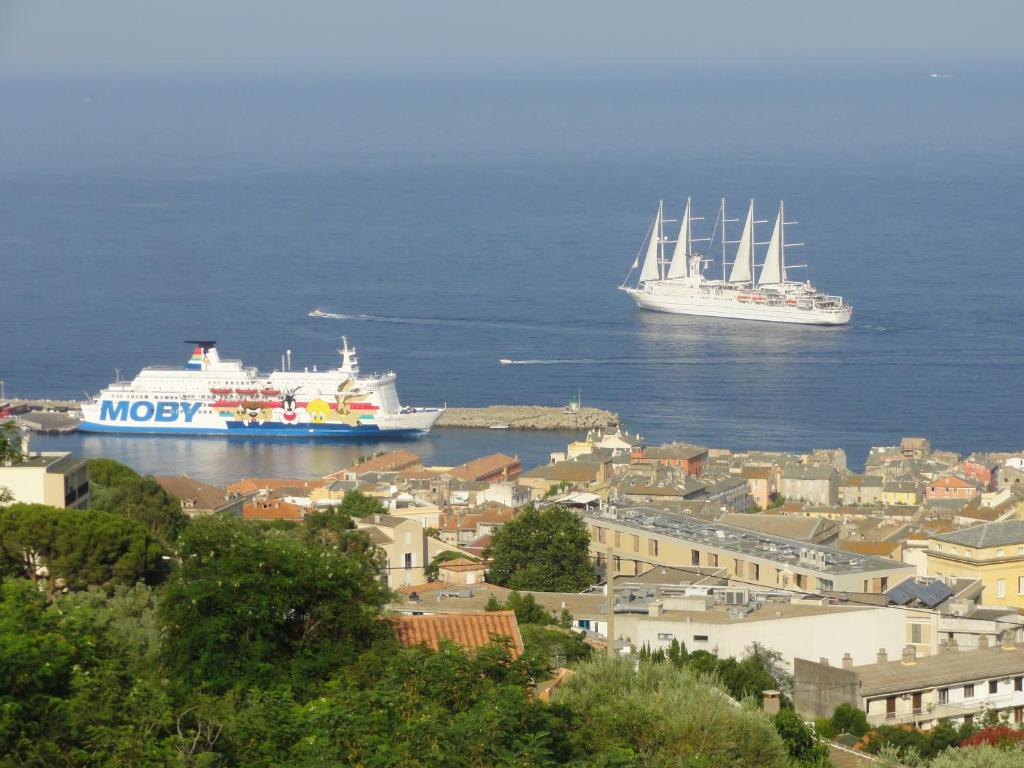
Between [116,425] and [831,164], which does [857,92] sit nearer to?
[831,164]

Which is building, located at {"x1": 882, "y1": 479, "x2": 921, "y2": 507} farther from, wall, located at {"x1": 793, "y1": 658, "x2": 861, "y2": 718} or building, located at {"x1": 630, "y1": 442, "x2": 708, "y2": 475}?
wall, located at {"x1": 793, "y1": 658, "x2": 861, "y2": 718}

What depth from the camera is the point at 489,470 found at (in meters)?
33.7

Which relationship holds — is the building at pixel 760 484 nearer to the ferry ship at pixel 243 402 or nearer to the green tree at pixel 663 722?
the ferry ship at pixel 243 402

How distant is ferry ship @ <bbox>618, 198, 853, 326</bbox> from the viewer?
57875mm

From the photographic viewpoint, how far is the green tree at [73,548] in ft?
41.8

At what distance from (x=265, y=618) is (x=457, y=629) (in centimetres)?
90

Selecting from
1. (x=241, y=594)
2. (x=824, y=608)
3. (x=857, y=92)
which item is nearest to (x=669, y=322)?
(x=824, y=608)

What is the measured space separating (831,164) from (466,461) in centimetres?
6844

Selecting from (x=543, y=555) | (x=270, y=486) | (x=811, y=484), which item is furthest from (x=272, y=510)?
(x=811, y=484)

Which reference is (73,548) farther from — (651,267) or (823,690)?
(651,267)

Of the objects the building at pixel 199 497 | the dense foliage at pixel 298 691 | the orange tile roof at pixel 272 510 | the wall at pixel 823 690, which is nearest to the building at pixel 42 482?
the dense foliage at pixel 298 691

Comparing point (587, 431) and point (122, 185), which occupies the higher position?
point (122, 185)

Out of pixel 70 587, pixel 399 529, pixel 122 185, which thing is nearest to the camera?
pixel 70 587

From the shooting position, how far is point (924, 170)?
9856 centimetres
